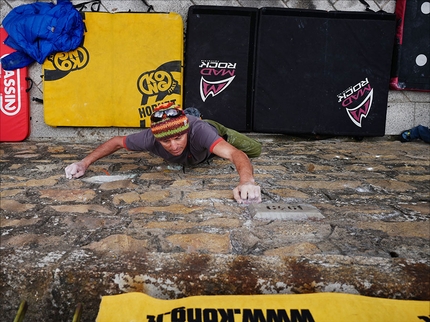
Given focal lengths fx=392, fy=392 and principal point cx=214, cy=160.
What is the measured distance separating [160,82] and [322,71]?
66.8 inches

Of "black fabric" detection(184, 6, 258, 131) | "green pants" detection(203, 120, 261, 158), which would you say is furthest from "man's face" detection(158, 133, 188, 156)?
"black fabric" detection(184, 6, 258, 131)

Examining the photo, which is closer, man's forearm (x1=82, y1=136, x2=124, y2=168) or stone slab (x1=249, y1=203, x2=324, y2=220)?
stone slab (x1=249, y1=203, x2=324, y2=220)

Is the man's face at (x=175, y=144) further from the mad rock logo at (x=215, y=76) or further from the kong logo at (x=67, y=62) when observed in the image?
the kong logo at (x=67, y=62)

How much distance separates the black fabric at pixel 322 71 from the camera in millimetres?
4012

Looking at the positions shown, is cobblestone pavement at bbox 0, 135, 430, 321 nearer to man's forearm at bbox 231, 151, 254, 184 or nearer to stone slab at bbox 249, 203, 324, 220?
stone slab at bbox 249, 203, 324, 220

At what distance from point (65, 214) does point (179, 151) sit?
32.3 inches

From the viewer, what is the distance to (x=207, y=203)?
1952 mm

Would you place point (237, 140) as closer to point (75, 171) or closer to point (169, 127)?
point (169, 127)

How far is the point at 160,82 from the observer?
4055mm

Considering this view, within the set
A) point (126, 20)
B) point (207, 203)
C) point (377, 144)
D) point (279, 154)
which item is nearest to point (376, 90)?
point (377, 144)

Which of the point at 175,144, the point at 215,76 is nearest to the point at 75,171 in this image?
the point at 175,144

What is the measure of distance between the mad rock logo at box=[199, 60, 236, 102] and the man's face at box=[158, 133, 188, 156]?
1.83 m

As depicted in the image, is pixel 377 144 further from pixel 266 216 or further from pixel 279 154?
pixel 266 216

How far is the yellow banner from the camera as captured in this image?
3.68ft
